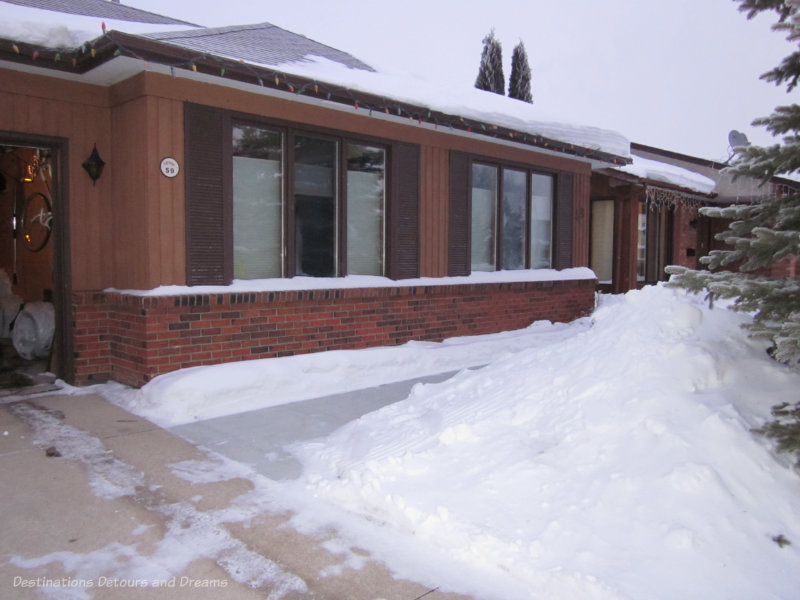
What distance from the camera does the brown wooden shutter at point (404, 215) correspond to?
7723mm

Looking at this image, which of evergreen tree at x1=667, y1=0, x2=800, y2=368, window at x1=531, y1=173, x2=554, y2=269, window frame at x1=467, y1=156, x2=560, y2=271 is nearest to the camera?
evergreen tree at x1=667, y1=0, x2=800, y2=368

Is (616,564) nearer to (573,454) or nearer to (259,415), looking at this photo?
(573,454)

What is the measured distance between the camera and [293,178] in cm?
670

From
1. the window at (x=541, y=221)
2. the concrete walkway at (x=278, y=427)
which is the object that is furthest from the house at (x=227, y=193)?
the window at (x=541, y=221)

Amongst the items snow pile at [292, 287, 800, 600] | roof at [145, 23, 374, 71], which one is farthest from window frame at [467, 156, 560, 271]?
snow pile at [292, 287, 800, 600]

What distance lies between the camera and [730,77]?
1710 inches

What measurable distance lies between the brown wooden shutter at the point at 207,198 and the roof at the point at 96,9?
8.17ft

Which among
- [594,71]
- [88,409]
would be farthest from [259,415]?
[594,71]

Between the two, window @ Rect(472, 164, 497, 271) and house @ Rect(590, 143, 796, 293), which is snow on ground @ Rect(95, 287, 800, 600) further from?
house @ Rect(590, 143, 796, 293)

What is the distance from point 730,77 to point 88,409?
160ft

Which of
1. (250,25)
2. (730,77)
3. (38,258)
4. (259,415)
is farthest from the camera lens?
(730,77)

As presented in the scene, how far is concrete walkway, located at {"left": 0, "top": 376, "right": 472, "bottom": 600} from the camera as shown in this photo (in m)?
2.72

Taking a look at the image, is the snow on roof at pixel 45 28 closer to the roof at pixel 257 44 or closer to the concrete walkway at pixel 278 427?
the roof at pixel 257 44

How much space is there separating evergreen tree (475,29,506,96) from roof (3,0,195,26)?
15.3m
